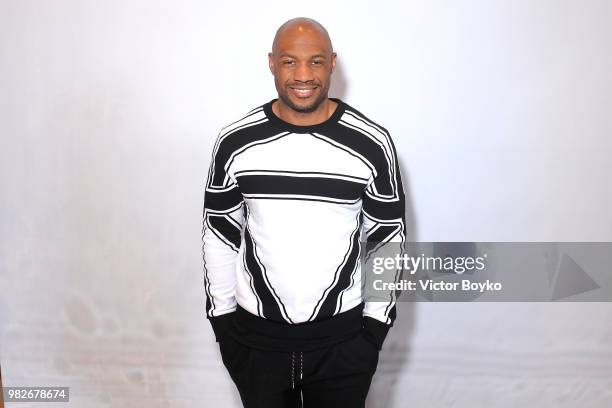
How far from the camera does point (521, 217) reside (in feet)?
6.45

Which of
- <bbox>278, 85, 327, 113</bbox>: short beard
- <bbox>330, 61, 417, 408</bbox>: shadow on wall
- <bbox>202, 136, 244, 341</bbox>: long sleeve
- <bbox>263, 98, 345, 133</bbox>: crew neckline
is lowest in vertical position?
<bbox>330, 61, 417, 408</bbox>: shadow on wall

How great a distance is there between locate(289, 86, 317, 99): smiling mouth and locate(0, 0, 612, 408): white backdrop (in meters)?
0.53

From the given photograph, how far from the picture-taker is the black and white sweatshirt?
54.4 inches

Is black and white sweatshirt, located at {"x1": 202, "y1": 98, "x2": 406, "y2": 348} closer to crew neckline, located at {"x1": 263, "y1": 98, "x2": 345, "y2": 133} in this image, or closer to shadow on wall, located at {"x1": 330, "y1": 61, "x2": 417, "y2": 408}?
crew neckline, located at {"x1": 263, "y1": 98, "x2": 345, "y2": 133}

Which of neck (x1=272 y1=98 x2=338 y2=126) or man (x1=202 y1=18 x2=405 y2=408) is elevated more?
neck (x1=272 y1=98 x2=338 y2=126)

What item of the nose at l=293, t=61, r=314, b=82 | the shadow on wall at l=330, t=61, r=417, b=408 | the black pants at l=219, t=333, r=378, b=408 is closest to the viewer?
the nose at l=293, t=61, r=314, b=82

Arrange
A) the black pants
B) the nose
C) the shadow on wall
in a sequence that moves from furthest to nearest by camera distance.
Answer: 1. the shadow on wall
2. the black pants
3. the nose

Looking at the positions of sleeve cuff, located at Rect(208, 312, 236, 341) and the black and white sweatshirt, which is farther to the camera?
sleeve cuff, located at Rect(208, 312, 236, 341)

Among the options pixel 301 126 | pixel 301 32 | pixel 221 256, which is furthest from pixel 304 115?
pixel 221 256

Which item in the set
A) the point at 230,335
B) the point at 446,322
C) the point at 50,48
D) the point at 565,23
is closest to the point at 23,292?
the point at 50,48

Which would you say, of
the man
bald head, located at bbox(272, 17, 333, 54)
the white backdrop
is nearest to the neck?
the man

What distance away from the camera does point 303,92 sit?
1.36 metres

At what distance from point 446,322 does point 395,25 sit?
3.07 ft

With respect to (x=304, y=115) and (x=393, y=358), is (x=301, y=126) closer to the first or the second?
(x=304, y=115)
